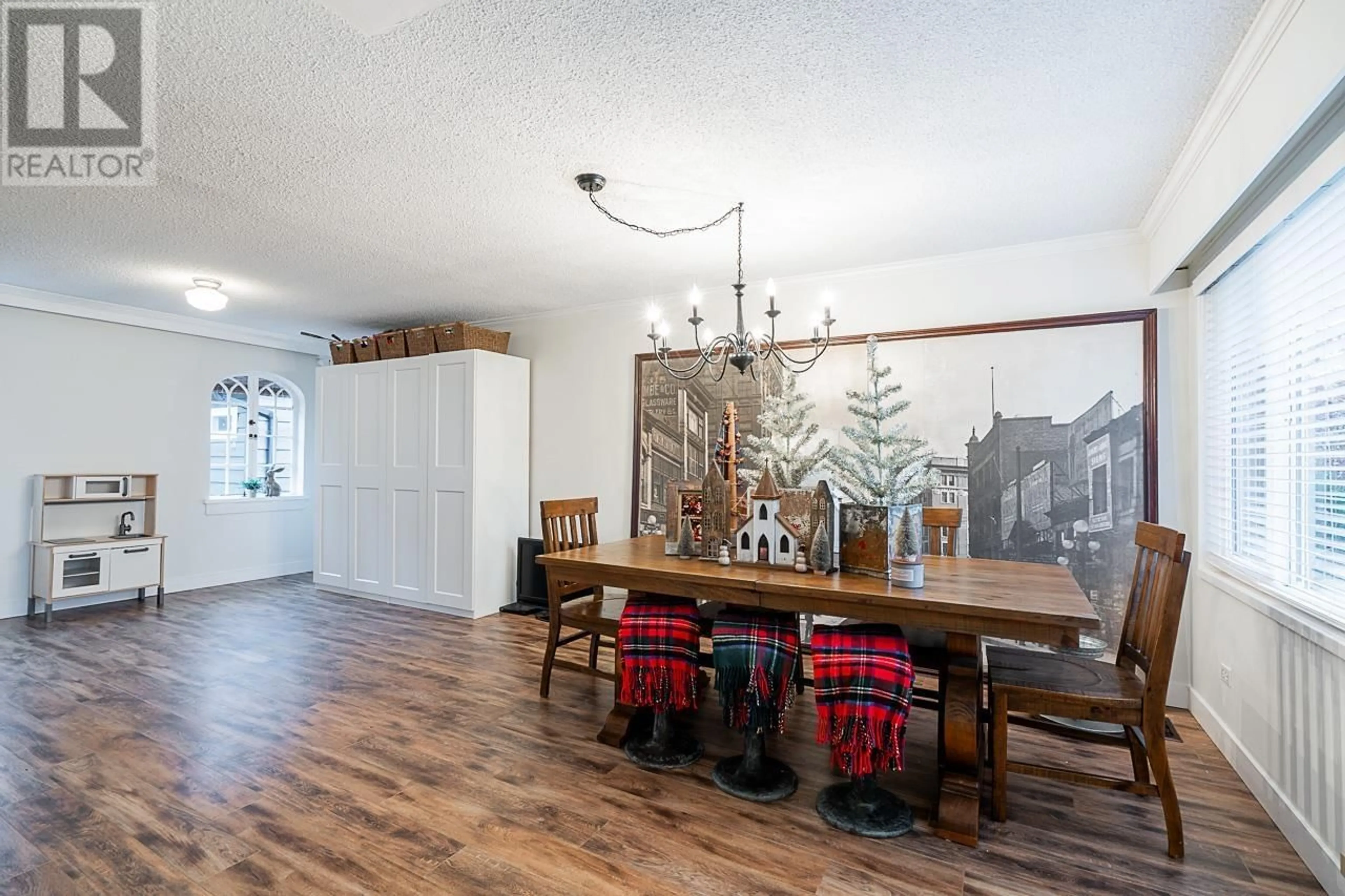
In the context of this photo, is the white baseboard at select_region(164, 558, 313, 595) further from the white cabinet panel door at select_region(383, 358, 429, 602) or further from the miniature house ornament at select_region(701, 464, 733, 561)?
the miniature house ornament at select_region(701, 464, 733, 561)

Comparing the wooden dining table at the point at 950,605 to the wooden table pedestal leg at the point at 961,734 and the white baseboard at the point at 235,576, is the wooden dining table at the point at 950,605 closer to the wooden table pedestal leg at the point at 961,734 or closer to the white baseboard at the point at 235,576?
the wooden table pedestal leg at the point at 961,734

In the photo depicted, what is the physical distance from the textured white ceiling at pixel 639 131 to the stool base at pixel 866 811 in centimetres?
234

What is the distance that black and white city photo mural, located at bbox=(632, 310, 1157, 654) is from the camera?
3289 millimetres

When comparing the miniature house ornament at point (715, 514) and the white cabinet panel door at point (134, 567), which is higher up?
the miniature house ornament at point (715, 514)

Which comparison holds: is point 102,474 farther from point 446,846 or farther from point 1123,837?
point 1123,837

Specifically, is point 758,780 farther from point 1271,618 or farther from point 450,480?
point 450,480

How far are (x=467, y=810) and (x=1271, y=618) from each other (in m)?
2.80

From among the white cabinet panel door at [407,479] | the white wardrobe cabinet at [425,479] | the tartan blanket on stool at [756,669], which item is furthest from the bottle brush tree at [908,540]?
the white cabinet panel door at [407,479]

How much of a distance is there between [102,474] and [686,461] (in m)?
4.62

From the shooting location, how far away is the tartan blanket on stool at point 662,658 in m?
2.44

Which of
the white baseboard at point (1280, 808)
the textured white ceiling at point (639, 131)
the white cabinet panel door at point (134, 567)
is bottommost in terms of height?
the white baseboard at point (1280, 808)

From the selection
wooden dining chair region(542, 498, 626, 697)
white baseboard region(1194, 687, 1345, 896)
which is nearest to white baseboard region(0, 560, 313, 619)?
wooden dining chair region(542, 498, 626, 697)

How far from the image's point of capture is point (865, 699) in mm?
2045

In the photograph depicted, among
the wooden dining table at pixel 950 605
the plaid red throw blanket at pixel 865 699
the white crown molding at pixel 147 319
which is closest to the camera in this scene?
the wooden dining table at pixel 950 605
